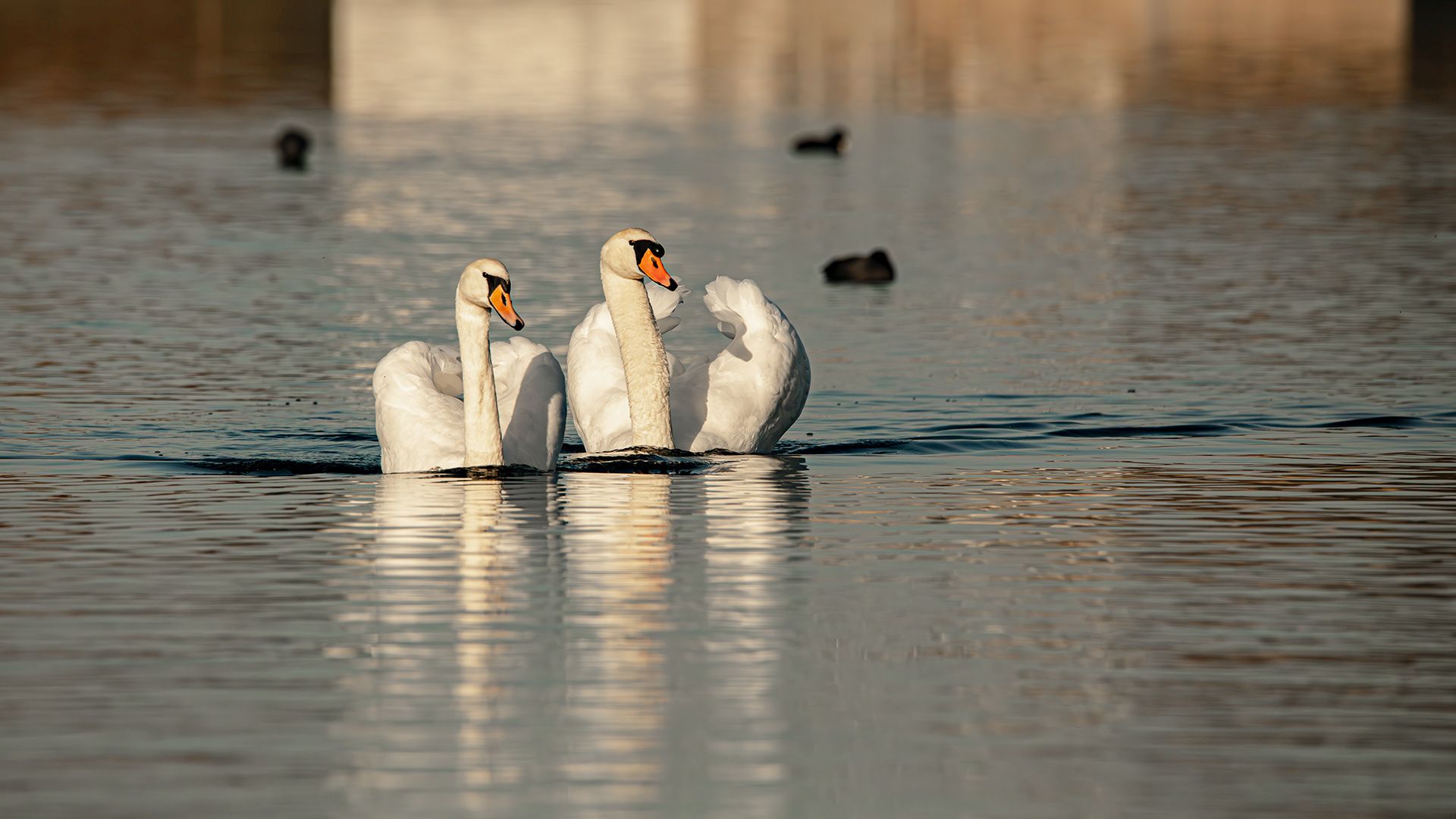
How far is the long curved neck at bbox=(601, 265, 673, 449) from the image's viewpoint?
1703 centimetres

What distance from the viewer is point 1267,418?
62.0ft

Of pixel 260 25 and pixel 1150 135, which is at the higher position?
pixel 260 25

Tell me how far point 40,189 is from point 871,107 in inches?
1034

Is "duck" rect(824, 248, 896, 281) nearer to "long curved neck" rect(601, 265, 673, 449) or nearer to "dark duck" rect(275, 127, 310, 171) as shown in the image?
"long curved neck" rect(601, 265, 673, 449)

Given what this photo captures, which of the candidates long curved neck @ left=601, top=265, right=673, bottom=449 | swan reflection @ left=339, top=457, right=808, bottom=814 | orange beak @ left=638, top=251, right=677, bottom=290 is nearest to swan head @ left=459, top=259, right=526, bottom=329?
swan reflection @ left=339, top=457, right=808, bottom=814

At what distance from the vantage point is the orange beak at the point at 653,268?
17188 mm

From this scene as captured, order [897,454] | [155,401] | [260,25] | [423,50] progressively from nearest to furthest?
[897,454], [155,401], [423,50], [260,25]

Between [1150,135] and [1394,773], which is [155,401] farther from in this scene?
[1150,135]

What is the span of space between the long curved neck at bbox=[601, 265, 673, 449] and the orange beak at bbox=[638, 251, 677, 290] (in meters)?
0.25

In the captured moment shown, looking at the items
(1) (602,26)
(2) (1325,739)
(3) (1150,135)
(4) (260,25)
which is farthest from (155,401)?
(4) (260,25)

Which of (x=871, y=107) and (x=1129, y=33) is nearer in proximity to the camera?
(x=871, y=107)

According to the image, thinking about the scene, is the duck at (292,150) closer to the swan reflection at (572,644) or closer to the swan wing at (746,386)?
the swan wing at (746,386)

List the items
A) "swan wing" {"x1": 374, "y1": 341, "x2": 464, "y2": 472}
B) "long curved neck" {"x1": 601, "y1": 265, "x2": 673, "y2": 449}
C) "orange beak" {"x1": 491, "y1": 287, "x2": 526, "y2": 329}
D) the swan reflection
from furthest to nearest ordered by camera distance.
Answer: "long curved neck" {"x1": 601, "y1": 265, "x2": 673, "y2": 449}, "swan wing" {"x1": 374, "y1": 341, "x2": 464, "y2": 472}, "orange beak" {"x1": 491, "y1": 287, "x2": 526, "y2": 329}, the swan reflection

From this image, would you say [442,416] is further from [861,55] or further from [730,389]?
[861,55]
